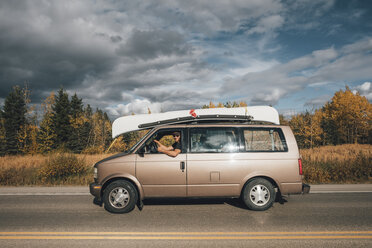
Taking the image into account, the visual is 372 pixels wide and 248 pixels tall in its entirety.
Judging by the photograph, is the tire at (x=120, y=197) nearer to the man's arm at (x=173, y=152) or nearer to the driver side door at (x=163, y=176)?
the driver side door at (x=163, y=176)

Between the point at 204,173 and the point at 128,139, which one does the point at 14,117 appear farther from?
the point at 204,173

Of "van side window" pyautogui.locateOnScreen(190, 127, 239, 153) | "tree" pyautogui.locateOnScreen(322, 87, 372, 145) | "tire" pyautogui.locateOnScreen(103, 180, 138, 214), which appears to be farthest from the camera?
"tree" pyautogui.locateOnScreen(322, 87, 372, 145)

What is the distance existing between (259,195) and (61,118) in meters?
46.6

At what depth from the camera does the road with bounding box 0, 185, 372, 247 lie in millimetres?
3742

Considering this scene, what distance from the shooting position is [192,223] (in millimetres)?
4531


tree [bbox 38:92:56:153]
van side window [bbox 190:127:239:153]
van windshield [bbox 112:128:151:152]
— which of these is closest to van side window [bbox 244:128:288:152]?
van side window [bbox 190:127:239:153]

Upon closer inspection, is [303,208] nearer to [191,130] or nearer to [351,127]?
[191,130]

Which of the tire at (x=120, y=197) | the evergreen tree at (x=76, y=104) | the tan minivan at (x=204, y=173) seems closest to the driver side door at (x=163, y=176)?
the tan minivan at (x=204, y=173)

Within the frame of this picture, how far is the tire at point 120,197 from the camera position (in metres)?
5.25

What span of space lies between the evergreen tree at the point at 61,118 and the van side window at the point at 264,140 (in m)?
45.0

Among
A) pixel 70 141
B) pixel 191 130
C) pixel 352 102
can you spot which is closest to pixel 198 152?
pixel 191 130

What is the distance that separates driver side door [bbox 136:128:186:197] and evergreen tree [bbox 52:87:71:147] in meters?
43.8

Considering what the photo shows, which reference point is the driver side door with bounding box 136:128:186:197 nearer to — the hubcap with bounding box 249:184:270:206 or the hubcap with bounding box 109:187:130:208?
the hubcap with bounding box 109:187:130:208

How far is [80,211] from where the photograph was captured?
5434mm
